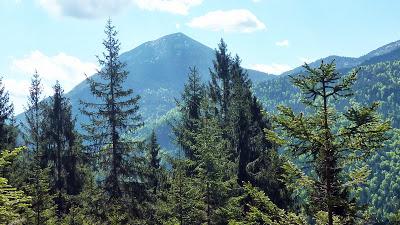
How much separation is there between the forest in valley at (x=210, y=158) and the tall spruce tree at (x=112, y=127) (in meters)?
0.06

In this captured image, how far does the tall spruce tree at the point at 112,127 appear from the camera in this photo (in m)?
25.0

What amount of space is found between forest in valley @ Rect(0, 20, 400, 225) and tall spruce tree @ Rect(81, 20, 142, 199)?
6 cm

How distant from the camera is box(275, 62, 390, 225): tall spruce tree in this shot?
8977 millimetres

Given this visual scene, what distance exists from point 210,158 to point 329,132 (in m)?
13.0

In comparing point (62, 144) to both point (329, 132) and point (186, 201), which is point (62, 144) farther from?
point (329, 132)

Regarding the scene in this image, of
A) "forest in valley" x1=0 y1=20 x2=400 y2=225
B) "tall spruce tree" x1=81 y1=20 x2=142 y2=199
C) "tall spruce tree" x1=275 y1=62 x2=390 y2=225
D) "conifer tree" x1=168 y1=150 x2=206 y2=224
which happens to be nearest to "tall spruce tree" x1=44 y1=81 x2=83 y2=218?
"forest in valley" x1=0 y1=20 x2=400 y2=225

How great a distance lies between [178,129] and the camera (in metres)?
37.2

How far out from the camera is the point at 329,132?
933 centimetres

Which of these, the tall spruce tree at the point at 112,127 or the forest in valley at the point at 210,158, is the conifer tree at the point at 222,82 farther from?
the tall spruce tree at the point at 112,127

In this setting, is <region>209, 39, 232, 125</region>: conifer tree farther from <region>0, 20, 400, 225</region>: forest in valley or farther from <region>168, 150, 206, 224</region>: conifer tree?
<region>168, 150, 206, 224</region>: conifer tree

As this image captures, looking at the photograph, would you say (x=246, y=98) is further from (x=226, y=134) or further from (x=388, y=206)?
(x=388, y=206)

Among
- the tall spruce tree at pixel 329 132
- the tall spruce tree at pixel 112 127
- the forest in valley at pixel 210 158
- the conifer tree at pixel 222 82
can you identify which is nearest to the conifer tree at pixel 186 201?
the forest in valley at pixel 210 158

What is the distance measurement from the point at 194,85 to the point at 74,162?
12.8 m

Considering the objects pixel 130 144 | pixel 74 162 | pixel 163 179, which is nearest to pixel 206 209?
pixel 130 144
